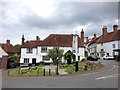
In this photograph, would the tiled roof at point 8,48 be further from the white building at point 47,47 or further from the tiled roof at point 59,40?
the tiled roof at point 59,40

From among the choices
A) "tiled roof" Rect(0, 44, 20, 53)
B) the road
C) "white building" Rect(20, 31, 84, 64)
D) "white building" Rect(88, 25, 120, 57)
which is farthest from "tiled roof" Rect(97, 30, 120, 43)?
the road

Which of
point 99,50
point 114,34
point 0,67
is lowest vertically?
point 0,67

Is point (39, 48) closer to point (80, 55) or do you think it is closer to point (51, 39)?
point (51, 39)

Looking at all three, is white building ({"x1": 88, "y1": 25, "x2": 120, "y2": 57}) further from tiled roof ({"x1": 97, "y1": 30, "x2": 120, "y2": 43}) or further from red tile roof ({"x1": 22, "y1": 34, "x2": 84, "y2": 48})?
red tile roof ({"x1": 22, "y1": 34, "x2": 84, "y2": 48})

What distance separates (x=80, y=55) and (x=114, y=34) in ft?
51.7

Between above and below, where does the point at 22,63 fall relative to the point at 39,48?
below

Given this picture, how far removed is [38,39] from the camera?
57.5 metres

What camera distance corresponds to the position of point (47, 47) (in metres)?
53.8

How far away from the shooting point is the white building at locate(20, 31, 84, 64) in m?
54.0

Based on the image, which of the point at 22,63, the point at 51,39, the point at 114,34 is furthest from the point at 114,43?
the point at 22,63

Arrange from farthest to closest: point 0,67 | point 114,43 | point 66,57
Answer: point 114,43 < point 66,57 < point 0,67

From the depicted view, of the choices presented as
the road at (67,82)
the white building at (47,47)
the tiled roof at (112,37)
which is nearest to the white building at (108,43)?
A: the tiled roof at (112,37)

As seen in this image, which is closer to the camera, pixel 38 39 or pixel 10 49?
pixel 38 39

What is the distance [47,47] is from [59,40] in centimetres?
396
